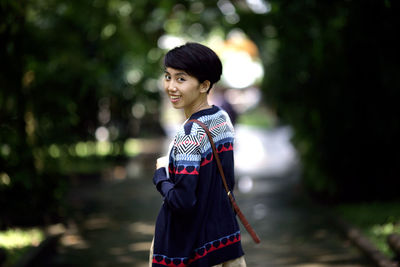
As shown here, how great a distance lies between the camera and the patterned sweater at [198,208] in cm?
312

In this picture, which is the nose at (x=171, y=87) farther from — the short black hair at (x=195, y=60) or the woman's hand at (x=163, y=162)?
the woman's hand at (x=163, y=162)

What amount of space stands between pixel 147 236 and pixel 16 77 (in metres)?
2.98

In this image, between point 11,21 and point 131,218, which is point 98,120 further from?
point 11,21

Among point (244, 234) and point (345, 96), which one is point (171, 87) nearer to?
point (244, 234)

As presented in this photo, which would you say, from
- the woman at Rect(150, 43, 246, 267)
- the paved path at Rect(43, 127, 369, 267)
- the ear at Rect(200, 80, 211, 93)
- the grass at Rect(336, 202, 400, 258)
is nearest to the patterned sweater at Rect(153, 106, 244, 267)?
the woman at Rect(150, 43, 246, 267)

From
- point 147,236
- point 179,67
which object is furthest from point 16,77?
point 179,67

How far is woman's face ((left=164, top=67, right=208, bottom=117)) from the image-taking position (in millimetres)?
3281

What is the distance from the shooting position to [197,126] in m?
3.17

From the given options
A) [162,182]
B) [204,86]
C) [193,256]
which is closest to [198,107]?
[204,86]

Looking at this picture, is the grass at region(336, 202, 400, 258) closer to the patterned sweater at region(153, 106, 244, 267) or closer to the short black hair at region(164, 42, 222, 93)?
the patterned sweater at region(153, 106, 244, 267)

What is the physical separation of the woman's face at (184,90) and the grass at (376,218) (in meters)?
4.56

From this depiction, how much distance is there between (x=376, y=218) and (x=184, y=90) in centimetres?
683

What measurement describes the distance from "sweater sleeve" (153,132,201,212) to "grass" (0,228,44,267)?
4438 mm

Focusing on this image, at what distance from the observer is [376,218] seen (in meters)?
9.41
